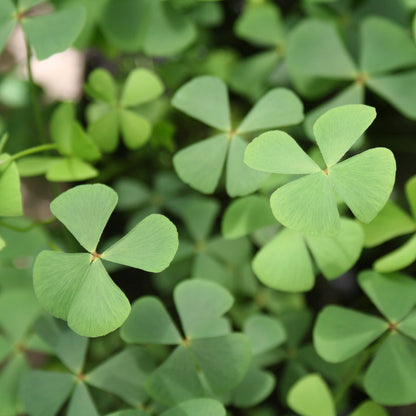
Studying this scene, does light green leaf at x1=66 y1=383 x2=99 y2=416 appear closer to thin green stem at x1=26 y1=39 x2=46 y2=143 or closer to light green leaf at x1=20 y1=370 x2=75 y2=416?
light green leaf at x1=20 y1=370 x2=75 y2=416

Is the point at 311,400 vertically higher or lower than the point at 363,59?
lower

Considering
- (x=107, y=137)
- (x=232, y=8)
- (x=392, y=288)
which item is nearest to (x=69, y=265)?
(x=107, y=137)

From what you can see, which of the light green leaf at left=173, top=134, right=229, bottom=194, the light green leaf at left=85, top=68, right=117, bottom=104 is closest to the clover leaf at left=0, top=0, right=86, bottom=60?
the light green leaf at left=85, top=68, right=117, bottom=104

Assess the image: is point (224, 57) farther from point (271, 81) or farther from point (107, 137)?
point (107, 137)

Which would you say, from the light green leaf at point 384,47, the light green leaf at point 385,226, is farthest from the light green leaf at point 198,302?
the light green leaf at point 384,47

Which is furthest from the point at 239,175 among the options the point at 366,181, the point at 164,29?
the point at 164,29

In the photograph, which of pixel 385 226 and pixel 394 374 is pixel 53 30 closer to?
pixel 385 226
